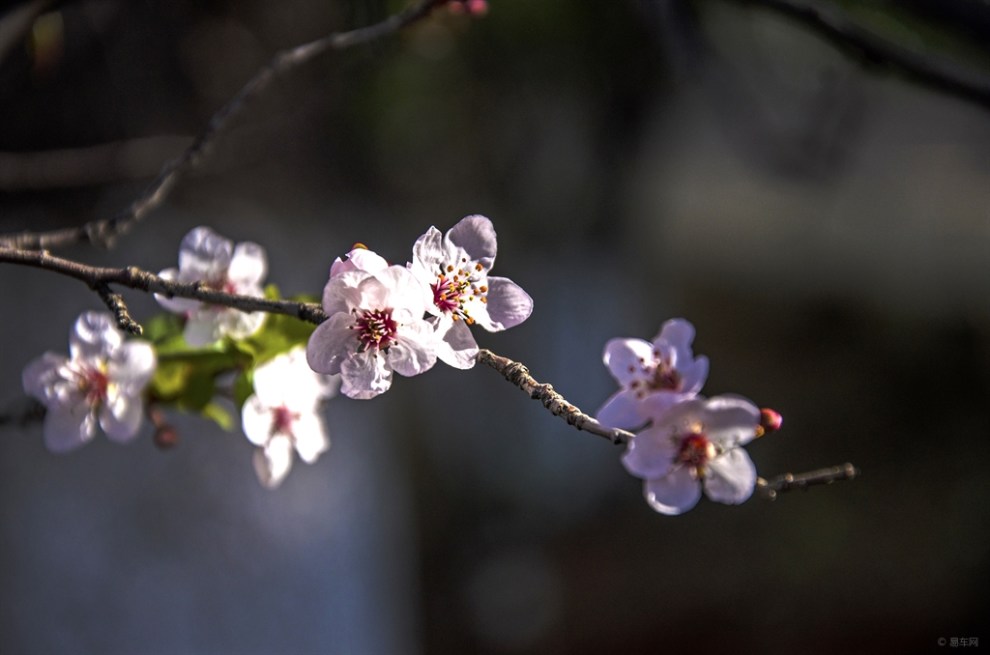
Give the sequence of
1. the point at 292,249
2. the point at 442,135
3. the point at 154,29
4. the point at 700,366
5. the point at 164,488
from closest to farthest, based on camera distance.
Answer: the point at 700,366 → the point at 154,29 → the point at 164,488 → the point at 292,249 → the point at 442,135

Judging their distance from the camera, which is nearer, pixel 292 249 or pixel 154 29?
pixel 154 29

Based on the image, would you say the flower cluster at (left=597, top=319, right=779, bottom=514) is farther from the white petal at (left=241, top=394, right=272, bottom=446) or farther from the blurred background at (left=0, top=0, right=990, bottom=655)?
the blurred background at (left=0, top=0, right=990, bottom=655)

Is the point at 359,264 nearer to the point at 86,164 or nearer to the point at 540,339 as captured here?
the point at 86,164

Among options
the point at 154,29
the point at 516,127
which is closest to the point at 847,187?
the point at 516,127

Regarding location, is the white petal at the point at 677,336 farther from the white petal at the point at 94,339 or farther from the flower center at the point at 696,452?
the white petal at the point at 94,339

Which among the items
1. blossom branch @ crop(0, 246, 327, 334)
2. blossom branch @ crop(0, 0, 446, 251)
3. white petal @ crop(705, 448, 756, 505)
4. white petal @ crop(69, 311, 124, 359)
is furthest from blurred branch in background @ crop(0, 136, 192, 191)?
white petal @ crop(705, 448, 756, 505)

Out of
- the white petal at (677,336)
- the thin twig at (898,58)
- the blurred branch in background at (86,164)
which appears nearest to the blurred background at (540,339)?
the blurred branch in background at (86,164)

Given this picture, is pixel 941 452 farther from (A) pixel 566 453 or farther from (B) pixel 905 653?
(A) pixel 566 453
